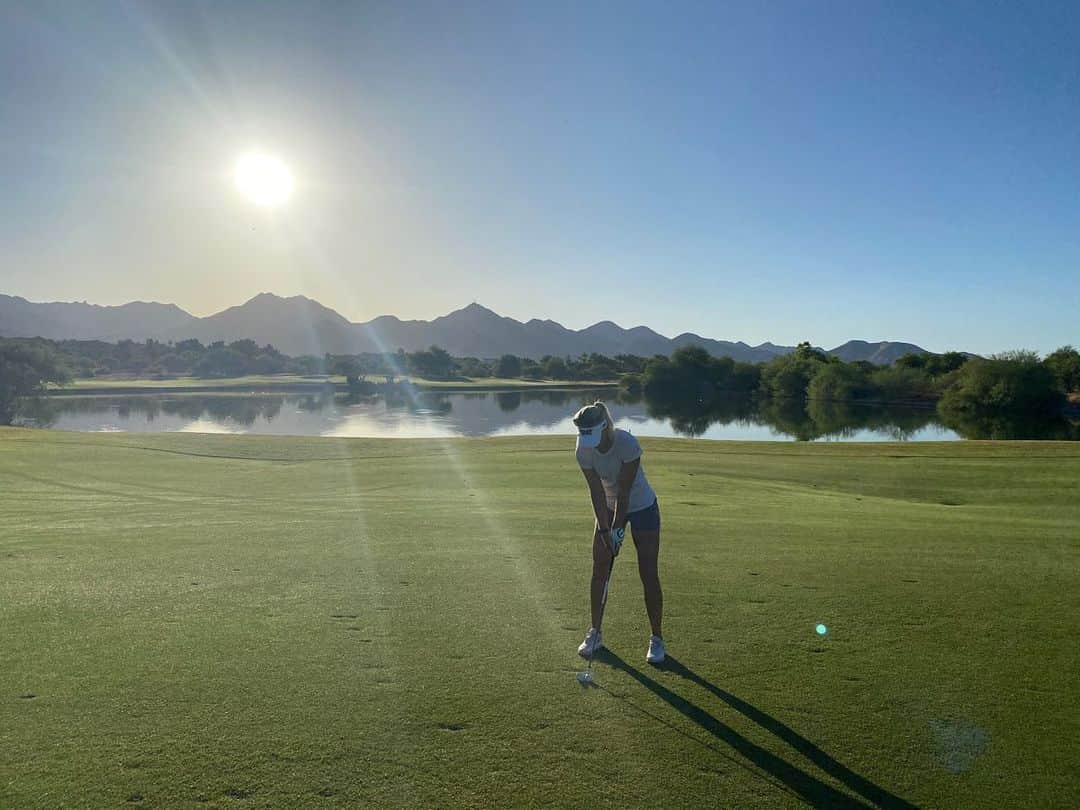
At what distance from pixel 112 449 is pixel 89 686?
2714cm

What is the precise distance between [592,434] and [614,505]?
2.97 ft

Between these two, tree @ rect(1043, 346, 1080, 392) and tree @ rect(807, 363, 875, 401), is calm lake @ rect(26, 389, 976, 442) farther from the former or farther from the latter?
tree @ rect(1043, 346, 1080, 392)

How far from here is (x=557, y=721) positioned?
4.83 m

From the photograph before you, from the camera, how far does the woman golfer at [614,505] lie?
5.78 meters

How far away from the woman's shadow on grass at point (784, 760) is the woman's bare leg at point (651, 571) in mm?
584

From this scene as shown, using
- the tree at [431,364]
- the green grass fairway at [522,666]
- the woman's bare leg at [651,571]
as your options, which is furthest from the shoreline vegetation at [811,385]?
the woman's bare leg at [651,571]

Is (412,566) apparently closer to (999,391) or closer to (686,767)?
(686,767)

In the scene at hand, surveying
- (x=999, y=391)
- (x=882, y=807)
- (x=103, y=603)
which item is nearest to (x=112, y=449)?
(x=103, y=603)

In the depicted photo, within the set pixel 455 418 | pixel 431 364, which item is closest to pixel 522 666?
pixel 455 418

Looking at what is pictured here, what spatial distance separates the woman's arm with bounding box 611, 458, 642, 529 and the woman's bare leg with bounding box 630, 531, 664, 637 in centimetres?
25

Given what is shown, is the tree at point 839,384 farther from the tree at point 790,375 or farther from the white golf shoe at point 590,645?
the white golf shoe at point 590,645

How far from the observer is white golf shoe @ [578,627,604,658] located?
19.4ft

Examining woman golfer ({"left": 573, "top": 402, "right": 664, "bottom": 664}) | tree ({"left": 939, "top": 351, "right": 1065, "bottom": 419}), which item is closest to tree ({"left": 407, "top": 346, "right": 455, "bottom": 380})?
tree ({"left": 939, "top": 351, "right": 1065, "bottom": 419})

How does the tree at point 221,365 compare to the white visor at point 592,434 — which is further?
the tree at point 221,365
